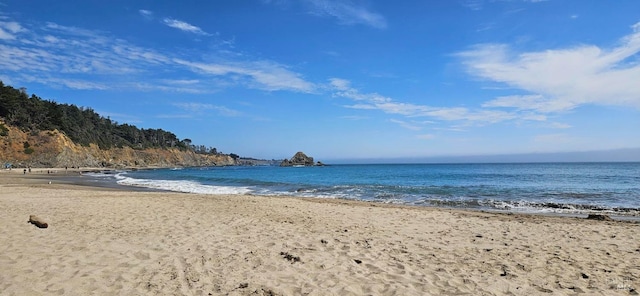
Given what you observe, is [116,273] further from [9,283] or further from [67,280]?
[9,283]

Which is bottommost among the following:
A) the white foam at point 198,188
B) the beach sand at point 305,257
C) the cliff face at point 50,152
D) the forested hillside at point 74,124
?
the white foam at point 198,188

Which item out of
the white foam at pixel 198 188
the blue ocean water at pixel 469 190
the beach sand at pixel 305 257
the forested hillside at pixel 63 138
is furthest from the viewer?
the forested hillside at pixel 63 138

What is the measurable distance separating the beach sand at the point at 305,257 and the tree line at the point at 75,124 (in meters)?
87.6

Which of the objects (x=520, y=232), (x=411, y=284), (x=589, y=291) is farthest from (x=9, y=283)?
(x=520, y=232)

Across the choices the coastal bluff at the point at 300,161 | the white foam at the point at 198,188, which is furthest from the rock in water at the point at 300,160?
the white foam at the point at 198,188

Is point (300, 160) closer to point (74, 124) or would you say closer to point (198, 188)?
point (74, 124)

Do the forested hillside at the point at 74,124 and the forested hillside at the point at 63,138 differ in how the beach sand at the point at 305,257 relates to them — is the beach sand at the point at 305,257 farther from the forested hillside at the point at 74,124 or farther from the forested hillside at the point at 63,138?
the forested hillside at the point at 74,124

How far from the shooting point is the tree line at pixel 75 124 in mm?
78375

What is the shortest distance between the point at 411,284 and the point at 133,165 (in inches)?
5356

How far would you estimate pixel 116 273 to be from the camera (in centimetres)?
559

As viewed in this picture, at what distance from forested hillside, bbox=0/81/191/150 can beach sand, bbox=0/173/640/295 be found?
89.4 m

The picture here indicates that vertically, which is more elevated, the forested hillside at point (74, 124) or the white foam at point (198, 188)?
the forested hillside at point (74, 124)

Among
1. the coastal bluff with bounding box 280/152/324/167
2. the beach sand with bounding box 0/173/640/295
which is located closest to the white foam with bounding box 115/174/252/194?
the beach sand with bounding box 0/173/640/295

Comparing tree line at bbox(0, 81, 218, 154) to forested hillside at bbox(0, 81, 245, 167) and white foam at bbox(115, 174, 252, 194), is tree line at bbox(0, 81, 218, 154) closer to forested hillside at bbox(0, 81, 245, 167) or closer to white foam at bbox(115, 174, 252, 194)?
forested hillside at bbox(0, 81, 245, 167)
